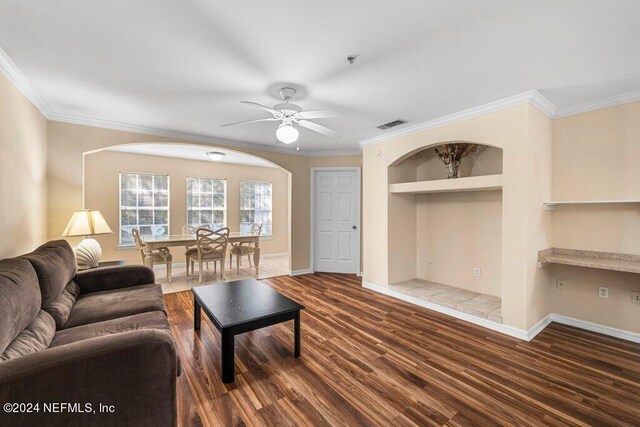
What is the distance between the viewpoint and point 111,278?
2.74 metres

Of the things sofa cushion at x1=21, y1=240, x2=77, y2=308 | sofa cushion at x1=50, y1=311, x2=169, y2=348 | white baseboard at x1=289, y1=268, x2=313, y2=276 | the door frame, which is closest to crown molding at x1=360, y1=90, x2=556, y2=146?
the door frame

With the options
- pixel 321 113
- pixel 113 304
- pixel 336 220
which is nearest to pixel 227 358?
pixel 113 304

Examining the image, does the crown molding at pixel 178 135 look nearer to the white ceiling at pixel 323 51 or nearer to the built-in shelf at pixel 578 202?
the white ceiling at pixel 323 51

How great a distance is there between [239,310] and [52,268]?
1.42 m

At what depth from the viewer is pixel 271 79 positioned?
97.0 inches

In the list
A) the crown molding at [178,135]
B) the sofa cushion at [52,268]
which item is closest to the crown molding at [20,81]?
the crown molding at [178,135]

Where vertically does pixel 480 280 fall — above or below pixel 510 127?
below

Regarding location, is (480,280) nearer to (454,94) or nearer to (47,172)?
(454,94)

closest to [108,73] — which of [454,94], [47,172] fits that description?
[47,172]

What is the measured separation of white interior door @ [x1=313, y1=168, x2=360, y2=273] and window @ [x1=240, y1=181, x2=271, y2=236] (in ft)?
7.81

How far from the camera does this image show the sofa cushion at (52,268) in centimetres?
194

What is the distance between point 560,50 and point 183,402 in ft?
12.0

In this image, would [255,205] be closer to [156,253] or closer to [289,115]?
[156,253]

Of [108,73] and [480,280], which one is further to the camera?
[480,280]
